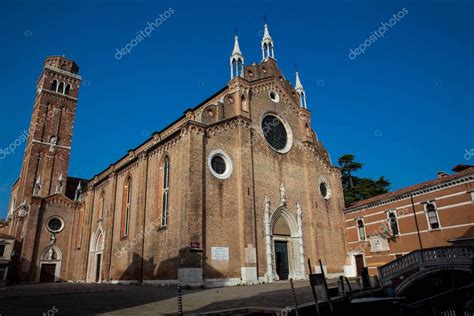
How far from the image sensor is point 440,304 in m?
13.6

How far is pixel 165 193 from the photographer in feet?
74.3

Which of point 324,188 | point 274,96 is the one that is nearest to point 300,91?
point 274,96

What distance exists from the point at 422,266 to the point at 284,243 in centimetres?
994

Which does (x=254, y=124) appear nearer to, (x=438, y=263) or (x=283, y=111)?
(x=283, y=111)

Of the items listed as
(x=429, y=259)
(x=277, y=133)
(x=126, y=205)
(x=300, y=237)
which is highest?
(x=277, y=133)

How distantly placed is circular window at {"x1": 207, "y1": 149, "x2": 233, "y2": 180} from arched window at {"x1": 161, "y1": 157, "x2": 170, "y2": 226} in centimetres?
354

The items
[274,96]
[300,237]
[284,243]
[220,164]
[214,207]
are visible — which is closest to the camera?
[214,207]

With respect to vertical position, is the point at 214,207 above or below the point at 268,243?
above

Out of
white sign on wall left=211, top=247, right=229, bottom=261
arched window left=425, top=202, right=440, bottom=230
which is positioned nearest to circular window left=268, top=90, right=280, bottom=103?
white sign on wall left=211, top=247, right=229, bottom=261

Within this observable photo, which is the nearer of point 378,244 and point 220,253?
point 220,253

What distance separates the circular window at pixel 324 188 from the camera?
29078 millimetres

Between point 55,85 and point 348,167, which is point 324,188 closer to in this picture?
point 348,167

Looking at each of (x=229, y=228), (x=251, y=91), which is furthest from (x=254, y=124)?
(x=229, y=228)

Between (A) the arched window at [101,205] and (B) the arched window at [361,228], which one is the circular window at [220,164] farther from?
(A) the arched window at [101,205]
